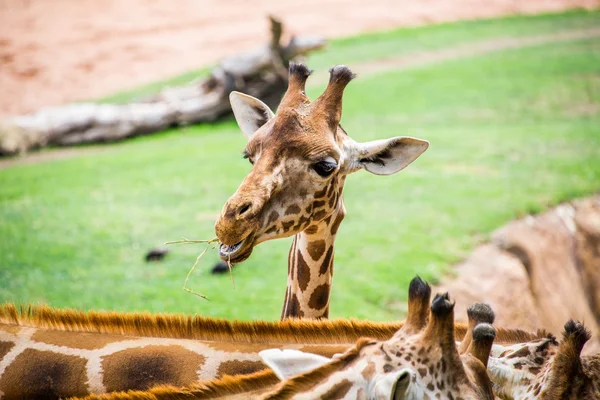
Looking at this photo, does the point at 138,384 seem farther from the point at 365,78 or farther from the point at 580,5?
the point at 580,5

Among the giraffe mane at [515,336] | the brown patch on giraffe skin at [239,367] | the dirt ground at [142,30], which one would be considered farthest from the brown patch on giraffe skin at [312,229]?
the dirt ground at [142,30]

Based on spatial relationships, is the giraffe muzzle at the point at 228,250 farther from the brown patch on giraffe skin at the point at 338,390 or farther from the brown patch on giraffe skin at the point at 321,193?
the brown patch on giraffe skin at the point at 338,390

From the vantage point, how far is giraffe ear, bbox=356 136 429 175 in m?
5.00

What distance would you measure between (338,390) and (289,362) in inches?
9.8

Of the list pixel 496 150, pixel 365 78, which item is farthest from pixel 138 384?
pixel 365 78

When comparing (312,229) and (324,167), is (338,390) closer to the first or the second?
(324,167)

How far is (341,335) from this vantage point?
12.3 feet

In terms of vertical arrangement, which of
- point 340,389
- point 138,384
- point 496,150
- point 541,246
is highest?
point 496,150

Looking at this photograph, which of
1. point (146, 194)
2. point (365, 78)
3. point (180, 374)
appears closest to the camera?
point (180, 374)

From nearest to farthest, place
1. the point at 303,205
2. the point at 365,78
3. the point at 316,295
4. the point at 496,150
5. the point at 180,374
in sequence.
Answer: the point at 180,374 < the point at 303,205 < the point at 316,295 < the point at 496,150 < the point at 365,78

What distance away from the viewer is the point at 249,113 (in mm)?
5340

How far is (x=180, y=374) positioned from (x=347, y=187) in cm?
984

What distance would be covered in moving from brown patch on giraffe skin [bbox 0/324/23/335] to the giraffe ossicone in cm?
118

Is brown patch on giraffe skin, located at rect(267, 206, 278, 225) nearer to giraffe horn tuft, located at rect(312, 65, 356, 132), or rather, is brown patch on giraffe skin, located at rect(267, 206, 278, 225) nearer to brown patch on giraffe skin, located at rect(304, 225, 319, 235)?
Result: brown patch on giraffe skin, located at rect(304, 225, 319, 235)
